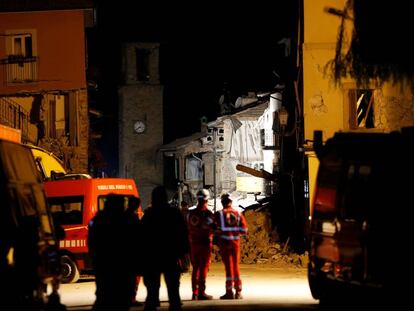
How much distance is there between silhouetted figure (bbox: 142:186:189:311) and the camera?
12.8 metres

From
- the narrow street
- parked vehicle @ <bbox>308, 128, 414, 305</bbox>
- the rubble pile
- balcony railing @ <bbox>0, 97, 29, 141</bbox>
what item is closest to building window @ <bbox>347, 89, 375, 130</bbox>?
the rubble pile

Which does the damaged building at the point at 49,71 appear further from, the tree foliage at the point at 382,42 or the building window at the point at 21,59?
the tree foliage at the point at 382,42

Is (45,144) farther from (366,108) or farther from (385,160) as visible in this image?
(385,160)

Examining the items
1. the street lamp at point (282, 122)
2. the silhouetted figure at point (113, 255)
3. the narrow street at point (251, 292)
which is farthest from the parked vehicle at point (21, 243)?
the street lamp at point (282, 122)

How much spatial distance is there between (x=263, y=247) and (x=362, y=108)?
230 inches

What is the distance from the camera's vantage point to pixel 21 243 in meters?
10.0

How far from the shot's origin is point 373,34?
1381 cm

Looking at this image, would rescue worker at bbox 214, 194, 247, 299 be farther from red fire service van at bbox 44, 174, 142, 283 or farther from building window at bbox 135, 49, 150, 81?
building window at bbox 135, 49, 150, 81

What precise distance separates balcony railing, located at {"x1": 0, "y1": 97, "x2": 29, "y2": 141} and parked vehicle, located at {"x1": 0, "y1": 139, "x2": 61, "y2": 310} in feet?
66.6

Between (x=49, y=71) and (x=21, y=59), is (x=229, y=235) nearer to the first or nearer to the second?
(x=49, y=71)

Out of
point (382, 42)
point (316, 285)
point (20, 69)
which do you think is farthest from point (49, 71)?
point (316, 285)

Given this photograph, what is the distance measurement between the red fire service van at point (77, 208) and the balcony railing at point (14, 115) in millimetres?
10065

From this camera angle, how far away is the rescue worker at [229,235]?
15836 millimetres

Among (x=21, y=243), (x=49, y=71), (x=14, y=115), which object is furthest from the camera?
(x=49, y=71)
